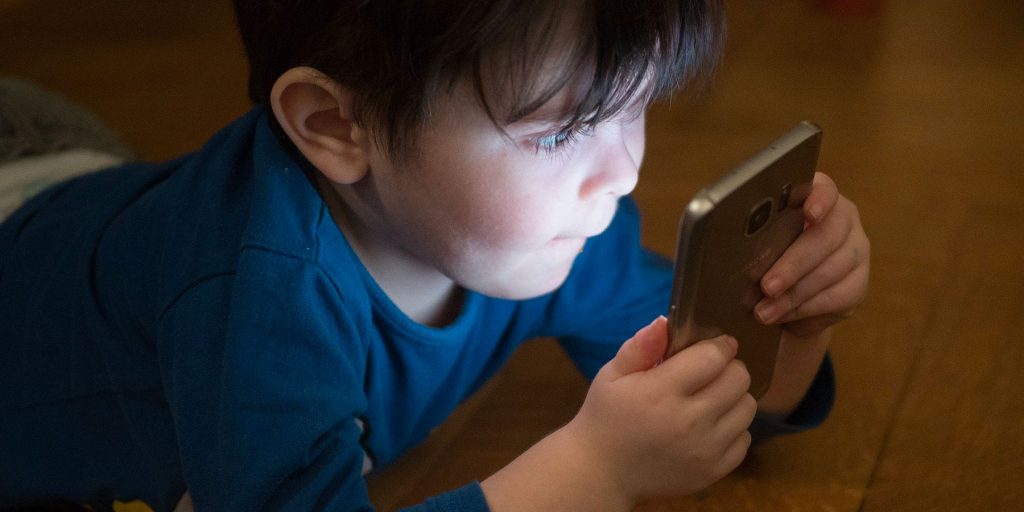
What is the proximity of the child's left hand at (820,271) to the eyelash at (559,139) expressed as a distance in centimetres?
11

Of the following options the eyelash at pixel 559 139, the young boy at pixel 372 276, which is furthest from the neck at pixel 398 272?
the eyelash at pixel 559 139

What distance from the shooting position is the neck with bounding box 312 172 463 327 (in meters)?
0.61

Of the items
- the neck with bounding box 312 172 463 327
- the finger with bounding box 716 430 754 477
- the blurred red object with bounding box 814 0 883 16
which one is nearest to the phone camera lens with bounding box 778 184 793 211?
the finger with bounding box 716 430 754 477

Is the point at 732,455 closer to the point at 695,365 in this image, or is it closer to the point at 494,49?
the point at 695,365

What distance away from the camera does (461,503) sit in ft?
1.68

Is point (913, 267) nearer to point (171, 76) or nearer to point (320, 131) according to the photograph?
point (320, 131)

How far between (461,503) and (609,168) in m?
0.18

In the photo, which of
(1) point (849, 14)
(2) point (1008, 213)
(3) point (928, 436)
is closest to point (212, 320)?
(3) point (928, 436)

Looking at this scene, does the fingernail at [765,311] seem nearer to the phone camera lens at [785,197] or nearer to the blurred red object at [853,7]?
the phone camera lens at [785,197]

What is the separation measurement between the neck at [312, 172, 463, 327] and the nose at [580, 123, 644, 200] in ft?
0.44

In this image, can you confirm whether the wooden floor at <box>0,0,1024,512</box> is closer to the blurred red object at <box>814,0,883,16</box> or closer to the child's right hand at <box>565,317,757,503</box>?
the blurred red object at <box>814,0,883,16</box>

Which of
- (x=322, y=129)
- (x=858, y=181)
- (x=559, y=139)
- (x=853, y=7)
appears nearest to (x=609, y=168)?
(x=559, y=139)

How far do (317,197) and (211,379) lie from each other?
0.35 feet

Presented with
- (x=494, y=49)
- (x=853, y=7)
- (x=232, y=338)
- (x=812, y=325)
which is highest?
(x=494, y=49)
